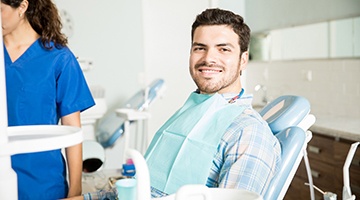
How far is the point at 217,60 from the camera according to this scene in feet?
4.36

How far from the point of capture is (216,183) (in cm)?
114

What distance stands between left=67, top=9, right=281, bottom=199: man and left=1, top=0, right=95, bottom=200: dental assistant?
17cm

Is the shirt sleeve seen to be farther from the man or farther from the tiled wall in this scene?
the tiled wall

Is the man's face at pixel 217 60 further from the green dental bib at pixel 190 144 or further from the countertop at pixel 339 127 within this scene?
the countertop at pixel 339 127

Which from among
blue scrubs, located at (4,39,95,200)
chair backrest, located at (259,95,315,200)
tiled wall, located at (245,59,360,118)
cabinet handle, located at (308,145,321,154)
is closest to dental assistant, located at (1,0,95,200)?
blue scrubs, located at (4,39,95,200)

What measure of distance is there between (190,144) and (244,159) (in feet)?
0.57

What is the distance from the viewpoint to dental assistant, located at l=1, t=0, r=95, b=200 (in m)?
1.17

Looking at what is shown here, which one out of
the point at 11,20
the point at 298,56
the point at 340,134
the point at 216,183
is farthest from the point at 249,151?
the point at 298,56

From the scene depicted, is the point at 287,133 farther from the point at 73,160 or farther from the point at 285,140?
the point at 73,160

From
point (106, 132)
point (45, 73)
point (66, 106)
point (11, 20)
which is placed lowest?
point (106, 132)

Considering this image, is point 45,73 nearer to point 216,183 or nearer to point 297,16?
point 216,183

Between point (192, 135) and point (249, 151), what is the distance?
18 centimetres

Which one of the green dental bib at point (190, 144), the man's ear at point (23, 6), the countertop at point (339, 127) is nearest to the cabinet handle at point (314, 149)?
the countertop at point (339, 127)

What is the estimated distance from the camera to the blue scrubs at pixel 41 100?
3.85 feet
